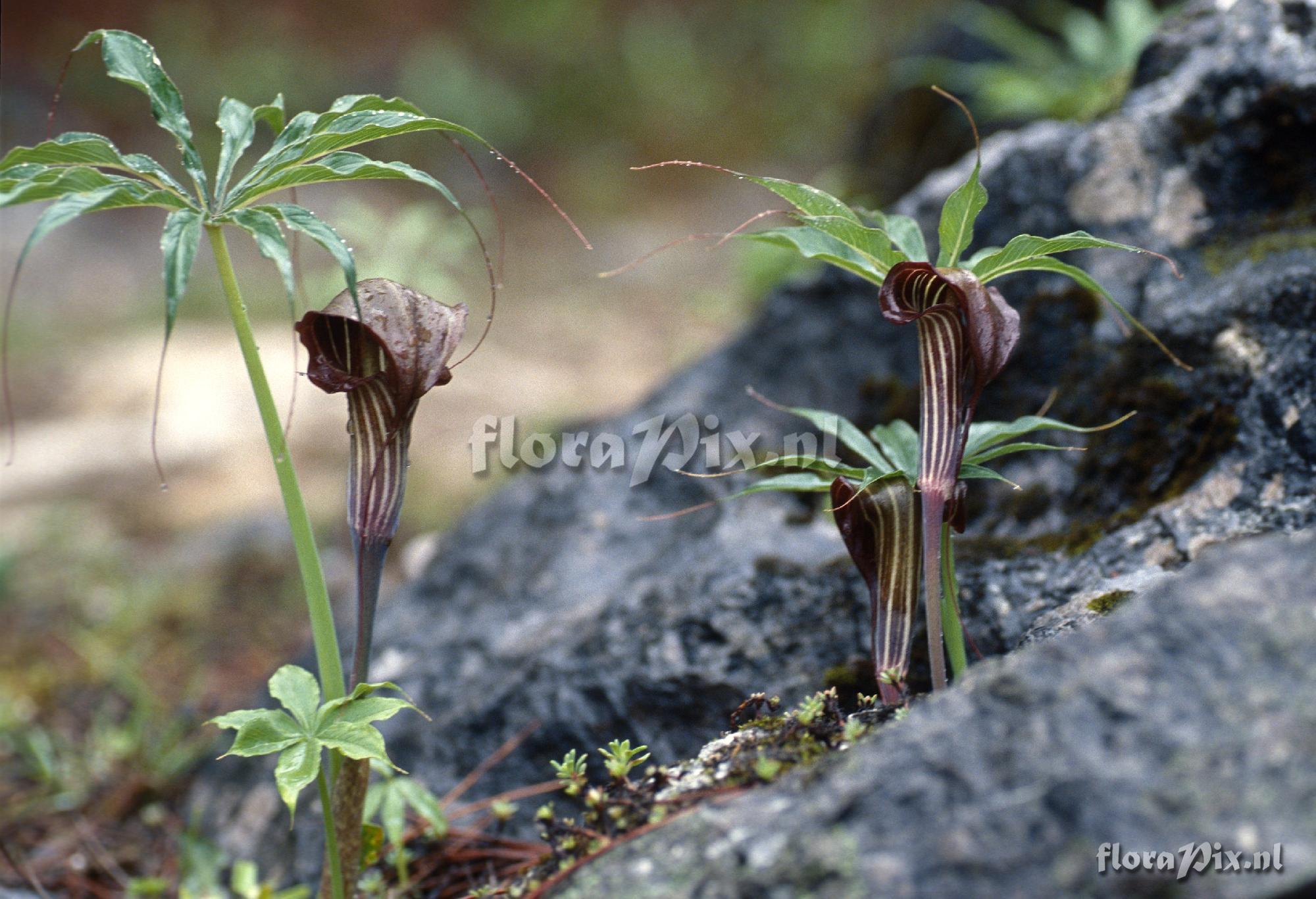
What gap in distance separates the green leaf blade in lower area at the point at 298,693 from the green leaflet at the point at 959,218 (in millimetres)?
1327

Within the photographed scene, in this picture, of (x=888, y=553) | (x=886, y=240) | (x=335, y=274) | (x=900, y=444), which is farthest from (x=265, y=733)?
(x=335, y=274)

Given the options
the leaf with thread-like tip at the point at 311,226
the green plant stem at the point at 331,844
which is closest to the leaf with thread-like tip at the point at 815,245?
the leaf with thread-like tip at the point at 311,226

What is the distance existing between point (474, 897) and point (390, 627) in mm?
1503

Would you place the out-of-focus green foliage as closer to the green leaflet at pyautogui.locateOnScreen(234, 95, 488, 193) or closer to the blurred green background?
the blurred green background

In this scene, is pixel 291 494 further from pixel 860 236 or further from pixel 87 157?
pixel 860 236

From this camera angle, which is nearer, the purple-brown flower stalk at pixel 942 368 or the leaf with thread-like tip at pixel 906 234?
the purple-brown flower stalk at pixel 942 368

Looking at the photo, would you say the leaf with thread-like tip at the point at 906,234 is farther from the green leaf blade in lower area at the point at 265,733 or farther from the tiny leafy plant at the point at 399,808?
the tiny leafy plant at the point at 399,808

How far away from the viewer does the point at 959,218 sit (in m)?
1.47

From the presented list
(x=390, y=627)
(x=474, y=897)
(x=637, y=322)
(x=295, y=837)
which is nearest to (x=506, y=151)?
(x=637, y=322)

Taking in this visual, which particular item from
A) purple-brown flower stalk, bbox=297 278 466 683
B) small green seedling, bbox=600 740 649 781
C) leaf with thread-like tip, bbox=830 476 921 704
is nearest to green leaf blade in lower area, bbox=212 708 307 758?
purple-brown flower stalk, bbox=297 278 466 683

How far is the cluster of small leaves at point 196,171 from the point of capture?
1333 millimetres

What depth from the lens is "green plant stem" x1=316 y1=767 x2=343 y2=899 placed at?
5.37 feet

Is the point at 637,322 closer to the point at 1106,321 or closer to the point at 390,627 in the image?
the point at 390,627

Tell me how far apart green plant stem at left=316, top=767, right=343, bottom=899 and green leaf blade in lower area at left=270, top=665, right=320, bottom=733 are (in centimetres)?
10
